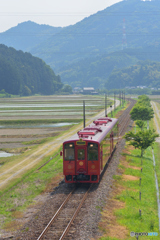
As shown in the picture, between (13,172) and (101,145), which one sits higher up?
(101,145)

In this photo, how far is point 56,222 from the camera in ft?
66.6

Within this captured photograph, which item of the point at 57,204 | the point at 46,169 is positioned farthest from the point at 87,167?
the point at 46,169

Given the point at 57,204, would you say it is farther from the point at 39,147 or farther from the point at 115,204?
the point at 39,147

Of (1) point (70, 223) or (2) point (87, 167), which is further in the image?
(2) point (87, 167)

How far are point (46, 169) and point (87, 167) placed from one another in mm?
11145

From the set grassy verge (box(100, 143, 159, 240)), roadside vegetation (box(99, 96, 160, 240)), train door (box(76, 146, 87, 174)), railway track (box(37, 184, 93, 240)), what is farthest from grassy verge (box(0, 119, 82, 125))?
railway track (box(37, 184, 93, 240))

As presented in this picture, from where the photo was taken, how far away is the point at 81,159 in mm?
26828

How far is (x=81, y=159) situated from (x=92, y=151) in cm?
107

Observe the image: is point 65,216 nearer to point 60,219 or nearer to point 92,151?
point 60,219

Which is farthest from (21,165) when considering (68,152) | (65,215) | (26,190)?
(65,215)

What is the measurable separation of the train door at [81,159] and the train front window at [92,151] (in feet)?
1.09

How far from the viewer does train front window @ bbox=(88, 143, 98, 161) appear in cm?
2662

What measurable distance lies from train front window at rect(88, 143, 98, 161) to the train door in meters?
0.33

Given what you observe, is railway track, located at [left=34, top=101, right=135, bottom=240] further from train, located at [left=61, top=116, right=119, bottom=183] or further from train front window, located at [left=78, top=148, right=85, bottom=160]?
train front window, located at [left=78, top=148, right=85, bottom=160]
